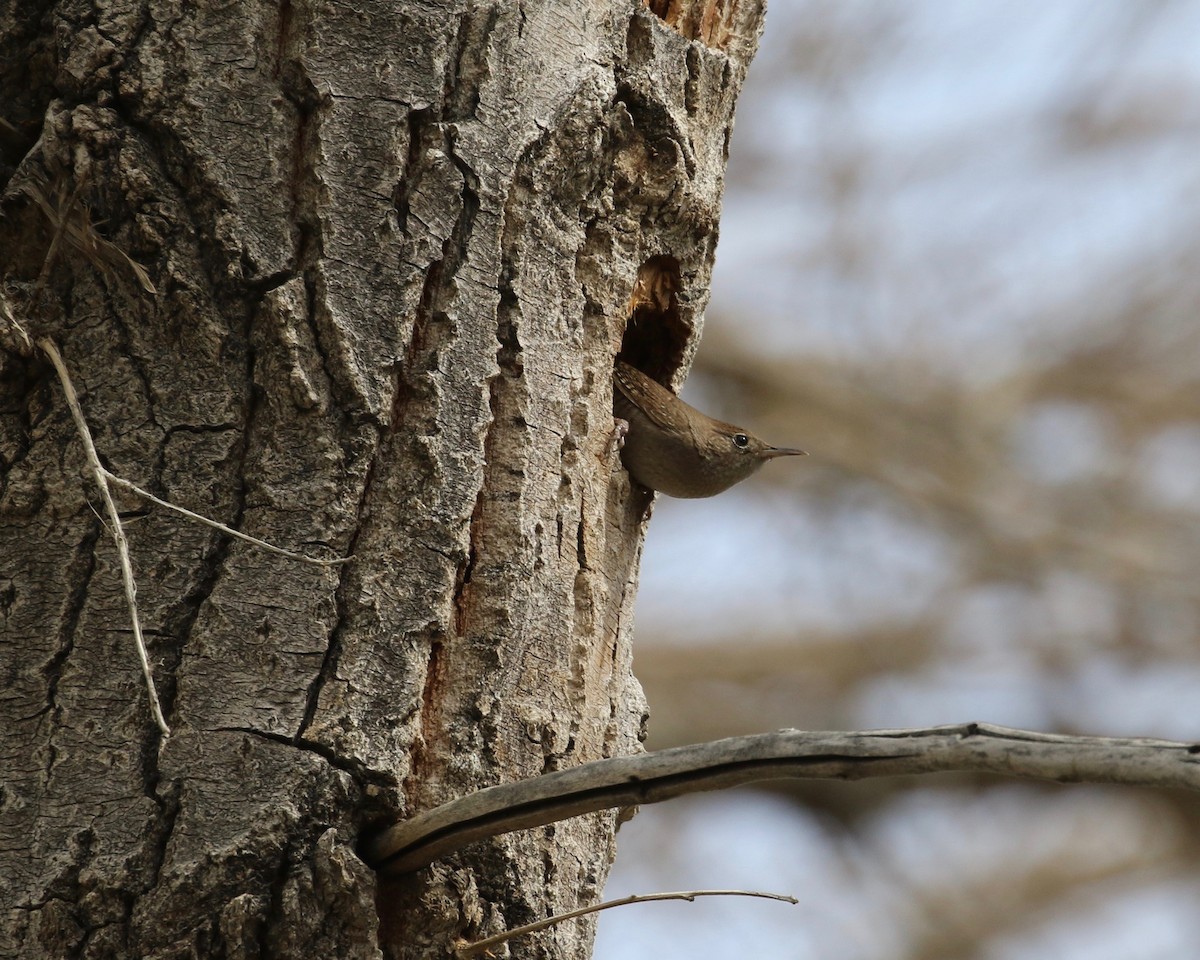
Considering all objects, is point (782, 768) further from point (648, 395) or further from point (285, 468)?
point (648, 395)

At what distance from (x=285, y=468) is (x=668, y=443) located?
1544 millimetres

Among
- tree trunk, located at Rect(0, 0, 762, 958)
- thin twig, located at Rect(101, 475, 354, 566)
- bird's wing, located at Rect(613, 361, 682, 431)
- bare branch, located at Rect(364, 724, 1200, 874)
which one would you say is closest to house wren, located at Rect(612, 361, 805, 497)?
bird's wing, located at Rect(613, 361, 682, 431)

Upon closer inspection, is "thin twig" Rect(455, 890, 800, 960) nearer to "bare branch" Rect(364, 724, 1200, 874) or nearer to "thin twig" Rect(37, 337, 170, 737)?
"bare branch" Rect(364, 724, 1200, 874)

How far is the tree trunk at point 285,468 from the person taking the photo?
74.2 inches

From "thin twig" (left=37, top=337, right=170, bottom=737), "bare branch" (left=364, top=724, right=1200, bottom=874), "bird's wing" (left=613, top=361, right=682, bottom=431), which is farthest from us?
"bird's wing" (left=613, top=361, right=682, bottom=431)

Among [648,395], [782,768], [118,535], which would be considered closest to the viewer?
[782,768]

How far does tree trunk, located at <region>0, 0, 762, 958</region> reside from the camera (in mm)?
1885

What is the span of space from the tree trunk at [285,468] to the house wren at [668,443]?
82 centimetres

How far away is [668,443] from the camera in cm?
340

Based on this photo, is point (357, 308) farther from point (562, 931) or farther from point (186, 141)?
point (562, 931)

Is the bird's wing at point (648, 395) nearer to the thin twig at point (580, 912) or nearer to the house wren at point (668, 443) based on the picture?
the house wren at point (668, 443)

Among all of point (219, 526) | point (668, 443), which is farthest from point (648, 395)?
point (219, 526)

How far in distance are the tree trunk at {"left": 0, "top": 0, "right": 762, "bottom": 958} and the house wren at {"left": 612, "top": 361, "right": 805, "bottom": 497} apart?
824 mm

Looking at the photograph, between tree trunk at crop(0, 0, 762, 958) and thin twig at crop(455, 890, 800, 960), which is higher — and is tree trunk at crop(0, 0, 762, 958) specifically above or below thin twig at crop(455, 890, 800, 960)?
above
